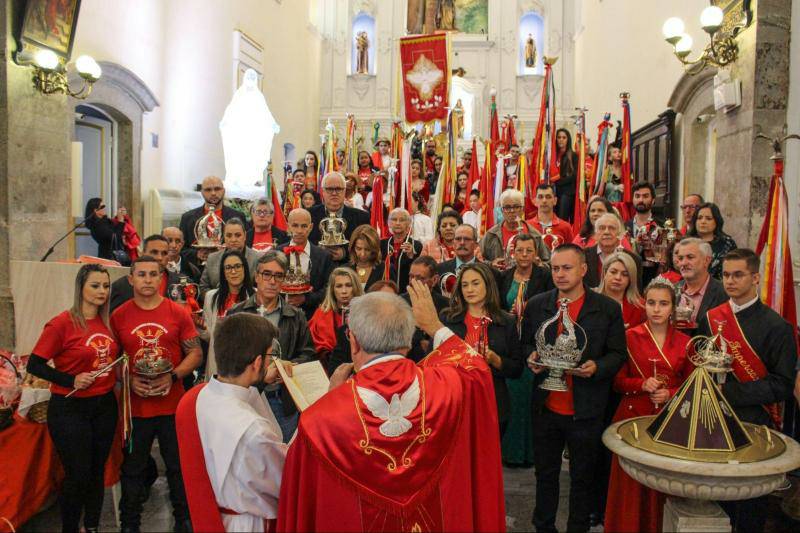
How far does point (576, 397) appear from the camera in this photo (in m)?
4.19

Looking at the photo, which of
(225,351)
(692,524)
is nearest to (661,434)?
(692,524)

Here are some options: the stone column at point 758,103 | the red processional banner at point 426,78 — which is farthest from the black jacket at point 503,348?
the red processional banner at point 426,78

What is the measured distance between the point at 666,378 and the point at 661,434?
2.58 feet

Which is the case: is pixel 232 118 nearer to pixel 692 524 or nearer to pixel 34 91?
pixel 34 91

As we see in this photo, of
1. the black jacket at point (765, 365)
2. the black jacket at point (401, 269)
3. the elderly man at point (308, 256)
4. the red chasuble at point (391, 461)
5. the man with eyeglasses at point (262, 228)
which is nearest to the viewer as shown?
the red chasuble at point (391, 461)

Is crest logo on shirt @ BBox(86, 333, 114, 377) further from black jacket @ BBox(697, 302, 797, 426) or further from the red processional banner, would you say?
the red processional banner

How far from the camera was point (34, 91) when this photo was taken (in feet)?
26.1

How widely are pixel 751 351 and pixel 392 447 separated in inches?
89.4

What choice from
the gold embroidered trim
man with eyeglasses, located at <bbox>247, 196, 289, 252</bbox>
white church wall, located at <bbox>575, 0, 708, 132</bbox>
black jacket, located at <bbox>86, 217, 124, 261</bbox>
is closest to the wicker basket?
man with eyeglasses, located at <bbox>247, 196, 289, 252</bbox>

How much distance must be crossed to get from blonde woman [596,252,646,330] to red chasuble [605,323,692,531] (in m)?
0.38

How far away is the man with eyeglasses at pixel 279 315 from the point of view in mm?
4512

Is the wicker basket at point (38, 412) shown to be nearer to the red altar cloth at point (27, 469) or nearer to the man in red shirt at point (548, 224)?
the red altar cloth at point (27, 469)

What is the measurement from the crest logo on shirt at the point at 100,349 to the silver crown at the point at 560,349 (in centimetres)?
244

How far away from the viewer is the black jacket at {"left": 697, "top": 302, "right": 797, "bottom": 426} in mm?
3863
